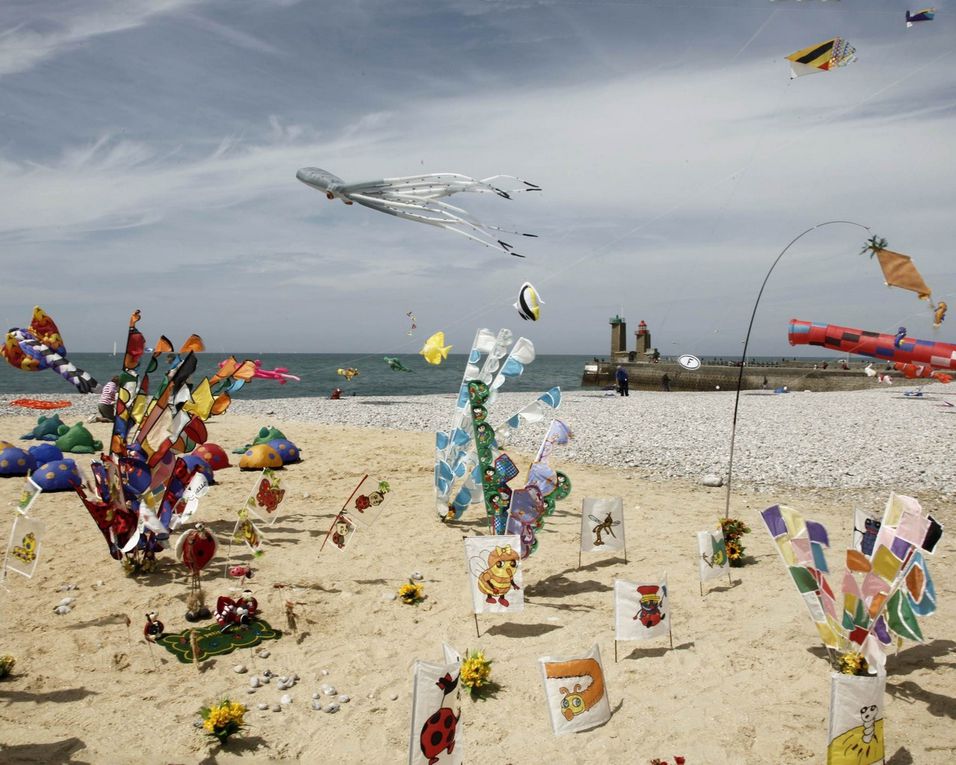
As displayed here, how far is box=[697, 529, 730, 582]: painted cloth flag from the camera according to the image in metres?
7.19

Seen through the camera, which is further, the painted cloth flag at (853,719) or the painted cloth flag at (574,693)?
the painted cloth flag at (574,693)

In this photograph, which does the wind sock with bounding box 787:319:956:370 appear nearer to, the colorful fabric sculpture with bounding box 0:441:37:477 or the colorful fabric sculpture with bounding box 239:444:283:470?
the colorful fabric sculpture with bounding box 239:444:283:470

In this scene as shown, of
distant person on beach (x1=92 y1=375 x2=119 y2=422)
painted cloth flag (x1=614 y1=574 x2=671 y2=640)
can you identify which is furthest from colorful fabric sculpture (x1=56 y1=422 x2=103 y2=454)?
painted cloth flag (x1=614 y1=574 x2=671 y2=640)

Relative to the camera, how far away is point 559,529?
10.2 meters

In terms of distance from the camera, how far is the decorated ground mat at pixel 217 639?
615 cm

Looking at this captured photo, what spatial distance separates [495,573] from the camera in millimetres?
6617

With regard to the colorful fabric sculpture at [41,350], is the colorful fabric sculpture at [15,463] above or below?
below

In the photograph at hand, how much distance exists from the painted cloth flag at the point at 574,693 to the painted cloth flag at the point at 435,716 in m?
0.90

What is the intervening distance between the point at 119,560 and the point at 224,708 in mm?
4420

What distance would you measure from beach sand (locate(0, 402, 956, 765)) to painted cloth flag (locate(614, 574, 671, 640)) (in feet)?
0.82

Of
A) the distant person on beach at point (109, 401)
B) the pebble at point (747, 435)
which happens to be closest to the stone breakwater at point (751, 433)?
the pebble at point (747, 435)

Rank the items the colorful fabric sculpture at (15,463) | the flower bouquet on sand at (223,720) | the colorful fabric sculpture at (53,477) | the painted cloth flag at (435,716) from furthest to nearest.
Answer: the colorful fabric sculpture at (15,463) < the colorful fabric sculpture at (53,477) < the flower bouquet on sand at (223,720) < the painted cloth flag at (435,716)

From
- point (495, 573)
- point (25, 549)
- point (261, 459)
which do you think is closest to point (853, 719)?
point (495, 573)

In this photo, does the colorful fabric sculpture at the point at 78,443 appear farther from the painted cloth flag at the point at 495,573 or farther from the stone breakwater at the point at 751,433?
the painted cloth flag at the point at 495,573
